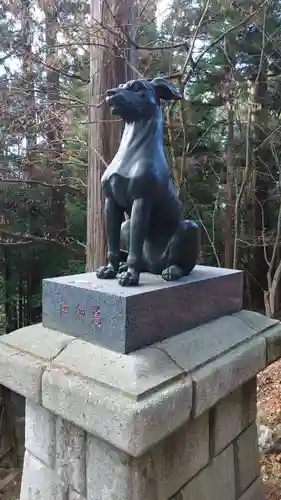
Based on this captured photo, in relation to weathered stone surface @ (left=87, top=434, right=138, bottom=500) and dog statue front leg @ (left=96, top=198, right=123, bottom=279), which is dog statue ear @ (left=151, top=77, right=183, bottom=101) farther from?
weathered stone surface @ (left=87, top=434, right=138, bottom=500)

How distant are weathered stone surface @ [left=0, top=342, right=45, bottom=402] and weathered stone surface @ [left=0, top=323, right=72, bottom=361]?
0.07 ft

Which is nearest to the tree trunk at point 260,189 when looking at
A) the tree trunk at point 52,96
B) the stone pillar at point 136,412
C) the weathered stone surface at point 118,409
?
the tree trunk at point 52,96

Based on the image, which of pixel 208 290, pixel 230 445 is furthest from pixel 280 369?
pixel 208 290

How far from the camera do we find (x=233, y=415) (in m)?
1.66

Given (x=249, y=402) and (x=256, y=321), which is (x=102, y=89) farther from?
(x=249, y=402)

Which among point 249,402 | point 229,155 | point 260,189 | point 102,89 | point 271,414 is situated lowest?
point 271,414

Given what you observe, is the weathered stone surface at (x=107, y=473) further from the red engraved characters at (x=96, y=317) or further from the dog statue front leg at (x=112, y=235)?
the dog statue front leg at (x=112, y=235)

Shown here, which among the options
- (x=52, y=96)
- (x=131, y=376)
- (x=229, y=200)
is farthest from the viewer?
(x=229, y=200)

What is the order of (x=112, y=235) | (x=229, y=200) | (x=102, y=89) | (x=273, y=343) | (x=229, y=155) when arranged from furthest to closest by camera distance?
(x=229, y=200) < (x=229, y=155) < (x=102, y=89) < (x=273, y=343) < (x=112, y=235)

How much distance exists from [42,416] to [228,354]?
72 cm

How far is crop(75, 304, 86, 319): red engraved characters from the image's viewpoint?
1390 millimetres

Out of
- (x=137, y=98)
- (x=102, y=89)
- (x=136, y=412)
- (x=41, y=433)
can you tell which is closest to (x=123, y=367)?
(x=136, y=412)

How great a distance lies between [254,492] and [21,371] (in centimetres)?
124

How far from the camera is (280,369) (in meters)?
4.15
